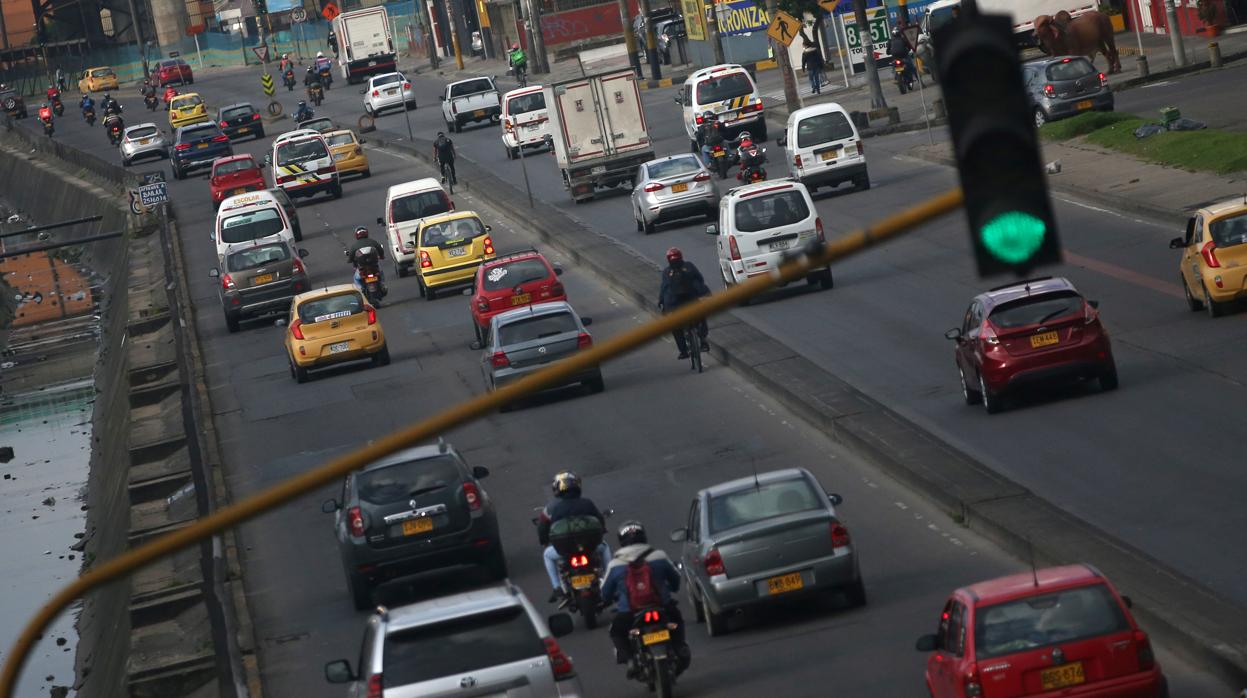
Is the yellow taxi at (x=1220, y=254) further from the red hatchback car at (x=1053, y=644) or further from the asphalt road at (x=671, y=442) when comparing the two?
the red hatchback car at (x=1053, y=644)

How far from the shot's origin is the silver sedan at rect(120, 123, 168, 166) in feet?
260

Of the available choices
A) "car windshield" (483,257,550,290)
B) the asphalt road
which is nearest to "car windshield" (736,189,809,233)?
the asphalt road

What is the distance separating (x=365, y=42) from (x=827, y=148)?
57.5 m

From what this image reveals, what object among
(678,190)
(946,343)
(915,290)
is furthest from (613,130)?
(946,343)

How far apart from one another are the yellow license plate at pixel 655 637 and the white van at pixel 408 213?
95.8ft

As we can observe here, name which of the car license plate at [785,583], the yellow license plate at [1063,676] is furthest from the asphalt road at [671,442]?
the yellow license plate at [1063,676]

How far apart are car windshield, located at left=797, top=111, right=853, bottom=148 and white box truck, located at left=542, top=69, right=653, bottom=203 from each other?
7.32 meters

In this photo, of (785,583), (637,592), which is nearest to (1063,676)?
(637,592)

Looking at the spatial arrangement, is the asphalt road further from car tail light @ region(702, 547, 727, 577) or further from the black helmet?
the black helmet

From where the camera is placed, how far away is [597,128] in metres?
48.0

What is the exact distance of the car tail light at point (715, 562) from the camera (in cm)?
1639

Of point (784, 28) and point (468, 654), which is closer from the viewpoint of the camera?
point (468, 654)

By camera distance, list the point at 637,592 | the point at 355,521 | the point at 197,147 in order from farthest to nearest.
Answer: the point at 197,147
the point at 355,521
the point at 637,592

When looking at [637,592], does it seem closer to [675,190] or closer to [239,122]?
[675,190]
